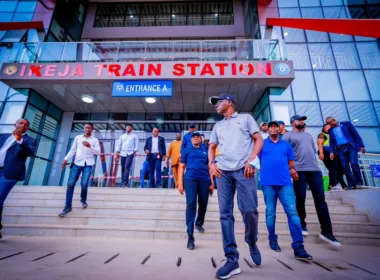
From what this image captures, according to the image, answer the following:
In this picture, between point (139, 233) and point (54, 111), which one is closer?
point (139, 233)

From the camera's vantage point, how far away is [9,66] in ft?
29.9

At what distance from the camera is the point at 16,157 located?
11.6ft

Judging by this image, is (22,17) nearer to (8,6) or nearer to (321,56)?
(8,6)

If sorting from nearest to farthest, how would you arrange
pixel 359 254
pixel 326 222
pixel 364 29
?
pixel 359 254, pixel 326 222, pixel 364 29

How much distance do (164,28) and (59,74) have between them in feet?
28.1

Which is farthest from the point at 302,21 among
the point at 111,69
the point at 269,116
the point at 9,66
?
the point at 9,66

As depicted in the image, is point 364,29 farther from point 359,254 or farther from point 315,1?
point 359,254

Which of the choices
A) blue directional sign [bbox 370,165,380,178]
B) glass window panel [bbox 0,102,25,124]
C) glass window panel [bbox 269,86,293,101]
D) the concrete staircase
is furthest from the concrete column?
blue directional sign [bbox 370,165,380,178]

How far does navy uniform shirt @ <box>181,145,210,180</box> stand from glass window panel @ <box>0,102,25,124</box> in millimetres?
9693

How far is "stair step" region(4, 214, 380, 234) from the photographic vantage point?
401 cm

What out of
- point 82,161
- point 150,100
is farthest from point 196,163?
point 150,100

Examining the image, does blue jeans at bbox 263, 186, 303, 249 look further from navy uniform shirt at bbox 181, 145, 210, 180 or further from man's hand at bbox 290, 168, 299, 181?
navy uniform shirt at bbox 181, 145, 210, 180

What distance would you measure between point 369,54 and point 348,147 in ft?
32.5

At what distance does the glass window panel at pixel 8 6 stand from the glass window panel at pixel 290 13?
16.0 meters
